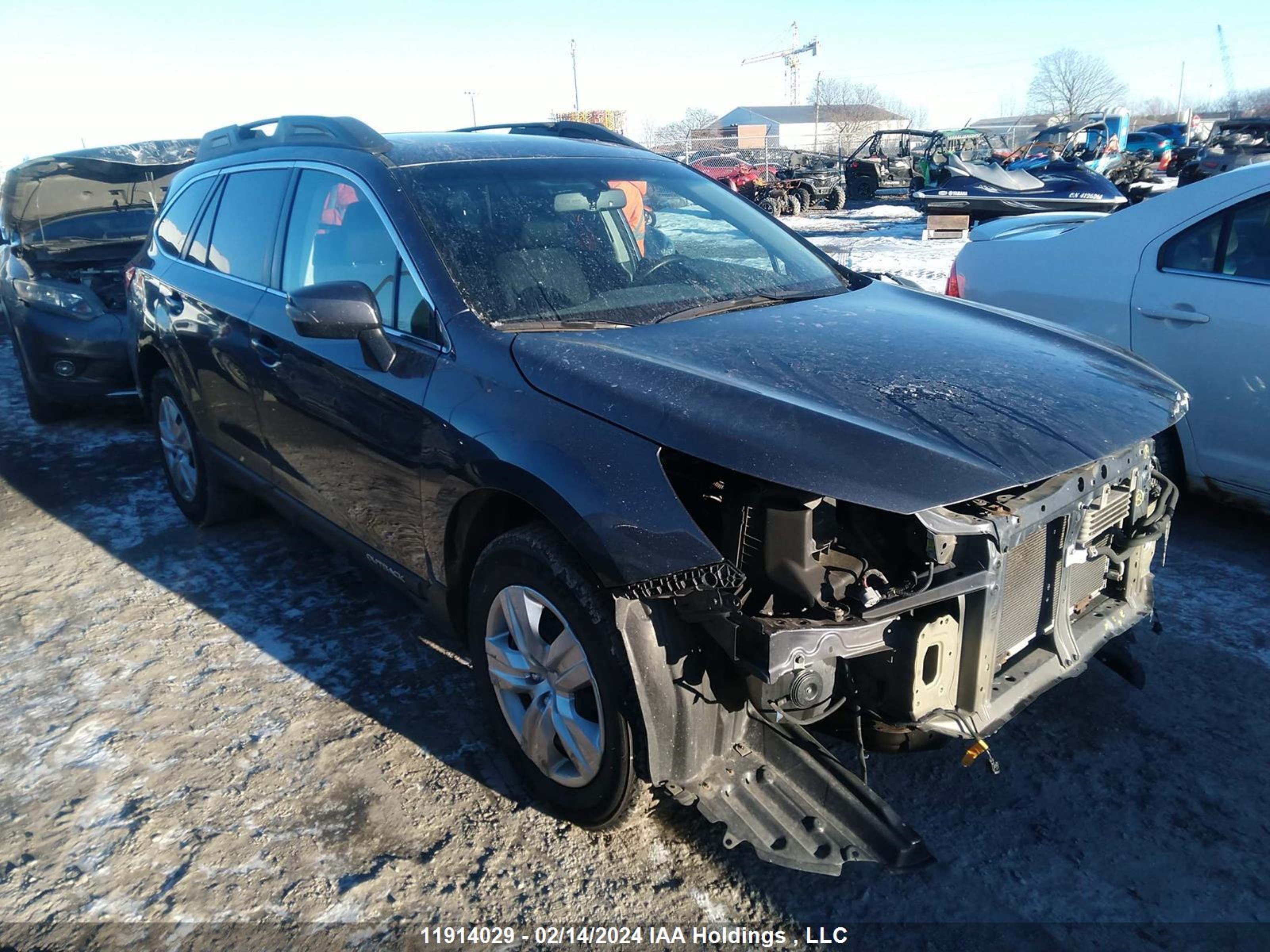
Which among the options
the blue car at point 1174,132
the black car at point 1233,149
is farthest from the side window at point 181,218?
the blue car at point 1174,132

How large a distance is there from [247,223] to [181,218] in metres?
1.03

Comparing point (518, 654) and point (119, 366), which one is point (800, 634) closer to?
point (518, 654)

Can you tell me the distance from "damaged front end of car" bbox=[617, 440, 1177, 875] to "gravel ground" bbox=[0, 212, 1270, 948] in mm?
280

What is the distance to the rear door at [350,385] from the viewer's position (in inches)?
114

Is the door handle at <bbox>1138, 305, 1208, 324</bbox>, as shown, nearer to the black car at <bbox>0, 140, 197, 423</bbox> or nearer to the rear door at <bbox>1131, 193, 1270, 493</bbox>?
the rear door at <bbox>1131, 193, 1270, 493</bbox>

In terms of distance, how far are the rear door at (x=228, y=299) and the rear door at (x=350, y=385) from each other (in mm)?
135

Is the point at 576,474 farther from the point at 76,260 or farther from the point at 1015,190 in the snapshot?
the point at 1015,190

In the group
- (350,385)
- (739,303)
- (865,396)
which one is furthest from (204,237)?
(865,396)

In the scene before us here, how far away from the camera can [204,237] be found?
14.3 feet

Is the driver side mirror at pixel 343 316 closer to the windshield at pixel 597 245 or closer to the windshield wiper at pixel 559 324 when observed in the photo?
the windshield at pixel 597 245

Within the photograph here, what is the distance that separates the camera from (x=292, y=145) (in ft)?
12.3

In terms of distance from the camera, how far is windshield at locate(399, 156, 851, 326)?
2910 millimetres

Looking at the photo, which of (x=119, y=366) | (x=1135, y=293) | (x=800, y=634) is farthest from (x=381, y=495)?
(x=119, y=366)

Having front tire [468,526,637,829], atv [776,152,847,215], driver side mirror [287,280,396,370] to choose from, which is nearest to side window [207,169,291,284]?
driver side mirror [287,280,396,370]
